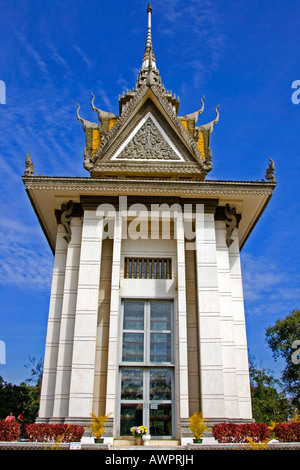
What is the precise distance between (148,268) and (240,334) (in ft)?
11.2

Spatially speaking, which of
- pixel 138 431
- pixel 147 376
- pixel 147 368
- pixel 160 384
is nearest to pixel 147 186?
pixel 147 368

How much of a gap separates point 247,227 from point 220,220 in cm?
213

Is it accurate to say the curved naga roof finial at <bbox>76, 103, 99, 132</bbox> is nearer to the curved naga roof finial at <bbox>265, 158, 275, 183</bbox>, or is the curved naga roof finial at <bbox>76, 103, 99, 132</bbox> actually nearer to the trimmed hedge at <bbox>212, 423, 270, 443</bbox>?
the curved naga roof finial at <bbox>265, 158, 275, 183</bbox>

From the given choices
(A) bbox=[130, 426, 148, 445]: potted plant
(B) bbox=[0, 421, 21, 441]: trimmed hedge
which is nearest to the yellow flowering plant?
(A) bbox=[130, 426, 148, 445]: potted plant

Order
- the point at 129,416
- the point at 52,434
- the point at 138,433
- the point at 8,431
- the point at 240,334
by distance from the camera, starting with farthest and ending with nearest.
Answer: the point at 240,334 → the point at 129,416 → the point at 138,433 → the point at 52,434 → the point at 8,431

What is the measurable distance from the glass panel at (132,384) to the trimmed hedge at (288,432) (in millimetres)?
4054

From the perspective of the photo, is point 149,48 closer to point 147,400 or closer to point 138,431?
point 147,400

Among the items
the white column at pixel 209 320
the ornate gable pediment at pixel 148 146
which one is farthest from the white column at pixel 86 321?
the white column at pixel 209 320

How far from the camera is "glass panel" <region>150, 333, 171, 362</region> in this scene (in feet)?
42.0

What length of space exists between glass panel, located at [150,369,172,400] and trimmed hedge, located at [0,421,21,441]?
425 centimetres

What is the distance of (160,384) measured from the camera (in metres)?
12.5

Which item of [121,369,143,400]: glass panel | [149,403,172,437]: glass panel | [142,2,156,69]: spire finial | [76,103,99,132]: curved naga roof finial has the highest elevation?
[142,2,156,69]: spire finial

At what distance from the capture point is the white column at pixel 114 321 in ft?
37.7
